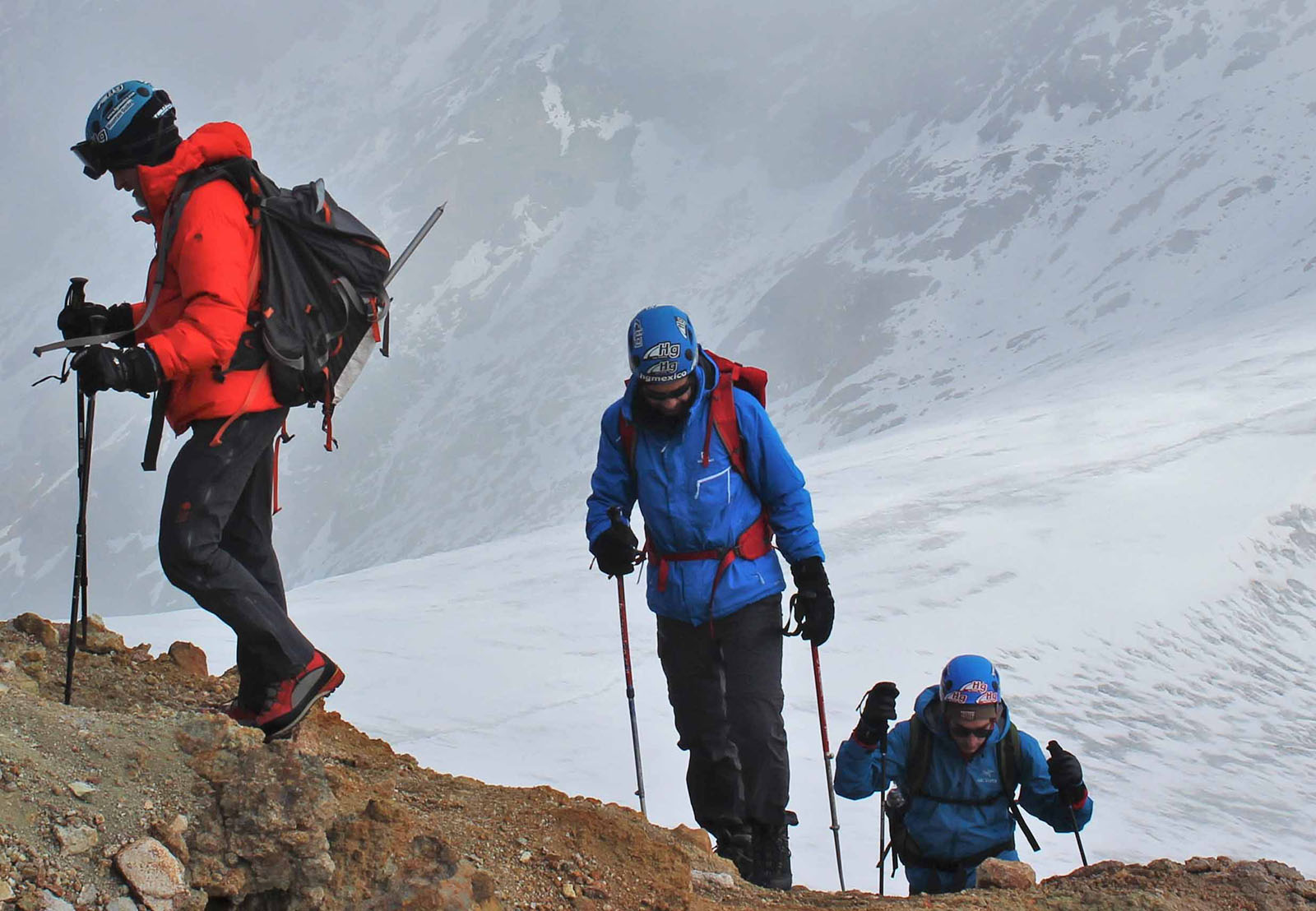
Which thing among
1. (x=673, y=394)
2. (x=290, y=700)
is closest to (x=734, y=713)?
(x=673, y=394)

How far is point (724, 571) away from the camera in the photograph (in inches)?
196

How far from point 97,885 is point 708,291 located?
306 feet

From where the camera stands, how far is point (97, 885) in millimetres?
3127

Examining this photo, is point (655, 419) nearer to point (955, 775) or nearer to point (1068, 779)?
point (955, 775)

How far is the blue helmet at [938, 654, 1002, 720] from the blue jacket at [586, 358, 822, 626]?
79 centimetres

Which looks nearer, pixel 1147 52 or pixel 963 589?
pixel 963 589

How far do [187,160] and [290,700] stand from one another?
169 cm

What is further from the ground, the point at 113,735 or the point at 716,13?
the point at 716,13

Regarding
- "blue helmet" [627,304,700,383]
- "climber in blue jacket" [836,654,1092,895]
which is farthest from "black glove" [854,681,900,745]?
"blue helmet" [627,304,700,383]

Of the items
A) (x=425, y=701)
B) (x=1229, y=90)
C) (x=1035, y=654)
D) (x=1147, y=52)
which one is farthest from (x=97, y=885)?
(x=1147, y=52)

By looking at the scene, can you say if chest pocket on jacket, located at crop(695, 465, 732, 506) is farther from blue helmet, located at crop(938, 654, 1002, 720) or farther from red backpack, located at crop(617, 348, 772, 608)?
blue helmet, located at crop(938, 654, 1002, 720)

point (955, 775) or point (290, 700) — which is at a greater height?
point (290, 700)

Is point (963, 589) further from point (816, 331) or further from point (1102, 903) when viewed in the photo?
point (816, 331)

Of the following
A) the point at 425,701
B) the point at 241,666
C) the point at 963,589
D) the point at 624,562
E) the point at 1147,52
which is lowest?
the point at 241,666
